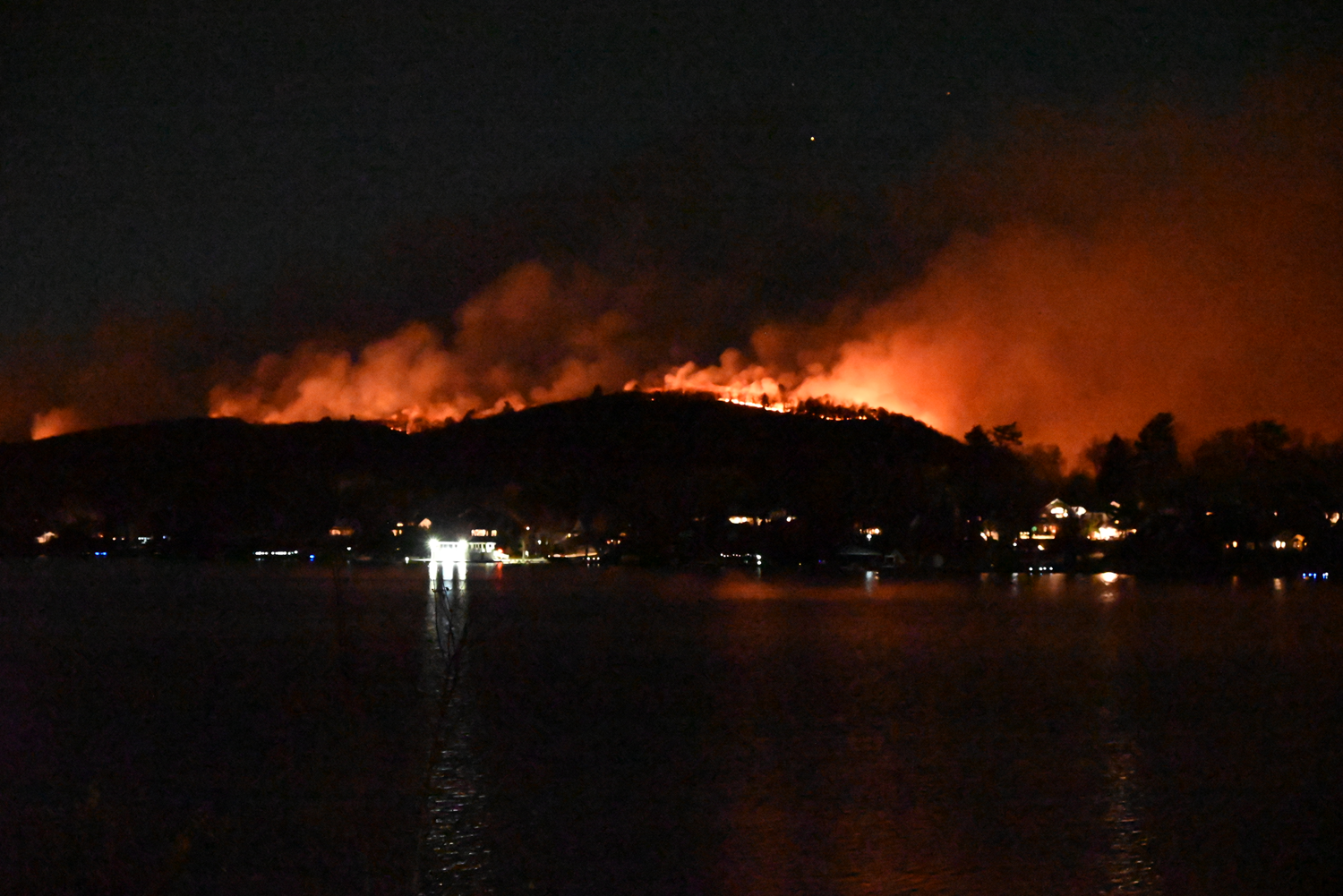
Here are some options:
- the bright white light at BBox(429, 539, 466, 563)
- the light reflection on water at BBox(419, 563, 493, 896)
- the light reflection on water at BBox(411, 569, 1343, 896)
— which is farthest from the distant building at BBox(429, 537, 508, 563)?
the light reflection on water at BBox(419, 563, 493, 896)

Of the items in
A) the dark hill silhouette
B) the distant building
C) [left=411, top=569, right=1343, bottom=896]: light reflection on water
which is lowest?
[left=411, top=569, right=1343, bottom=896]: light reflection on water

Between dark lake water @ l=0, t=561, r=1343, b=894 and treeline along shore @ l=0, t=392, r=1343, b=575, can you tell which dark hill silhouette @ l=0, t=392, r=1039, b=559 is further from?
dark lake water @ l=0, t=561, r=1343, b=894

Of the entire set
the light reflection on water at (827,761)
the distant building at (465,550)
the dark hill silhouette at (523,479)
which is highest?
the dark hill silhouette at (523,479)

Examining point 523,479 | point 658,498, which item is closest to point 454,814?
point 658,498

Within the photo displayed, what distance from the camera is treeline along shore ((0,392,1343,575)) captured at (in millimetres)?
92438

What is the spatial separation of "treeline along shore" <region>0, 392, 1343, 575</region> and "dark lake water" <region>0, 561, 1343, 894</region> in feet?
197

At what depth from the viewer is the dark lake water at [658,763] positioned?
35.1 feet

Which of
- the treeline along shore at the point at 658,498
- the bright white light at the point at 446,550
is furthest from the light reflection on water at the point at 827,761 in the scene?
the bright white light at the point at 446,550

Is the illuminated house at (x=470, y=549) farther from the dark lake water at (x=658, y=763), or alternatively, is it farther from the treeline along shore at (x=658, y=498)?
the dark lake water at (x=658, y=763)

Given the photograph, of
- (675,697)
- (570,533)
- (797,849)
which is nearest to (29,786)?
(797,849)

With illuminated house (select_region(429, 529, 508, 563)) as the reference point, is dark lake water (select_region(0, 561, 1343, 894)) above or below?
below

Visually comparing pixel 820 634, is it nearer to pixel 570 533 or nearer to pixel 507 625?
pixel 507 625

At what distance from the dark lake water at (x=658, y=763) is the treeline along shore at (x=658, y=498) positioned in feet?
197

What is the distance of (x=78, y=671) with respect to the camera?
24.1m
